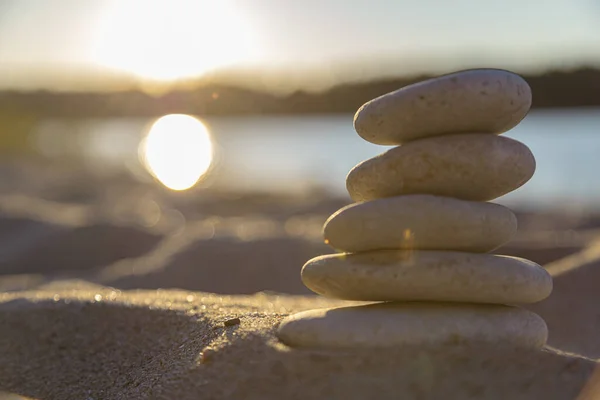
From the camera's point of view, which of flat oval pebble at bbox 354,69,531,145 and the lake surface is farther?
the lake surface

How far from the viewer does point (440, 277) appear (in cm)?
190

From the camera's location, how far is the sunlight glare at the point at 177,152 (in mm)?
14216

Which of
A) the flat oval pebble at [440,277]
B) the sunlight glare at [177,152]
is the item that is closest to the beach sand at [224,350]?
the flat oval pebble at [440,277]

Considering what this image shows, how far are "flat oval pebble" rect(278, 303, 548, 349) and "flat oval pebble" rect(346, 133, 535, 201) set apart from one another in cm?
34

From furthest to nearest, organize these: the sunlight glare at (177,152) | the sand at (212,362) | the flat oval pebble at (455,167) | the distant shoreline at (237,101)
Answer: the distant shoreline at (237,101) < the sunlight glare at (177,152) < the flat oval pebble at (455,167) < the sand at (212,362)

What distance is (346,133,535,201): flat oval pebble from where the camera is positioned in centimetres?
197

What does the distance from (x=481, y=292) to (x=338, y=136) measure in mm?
18393

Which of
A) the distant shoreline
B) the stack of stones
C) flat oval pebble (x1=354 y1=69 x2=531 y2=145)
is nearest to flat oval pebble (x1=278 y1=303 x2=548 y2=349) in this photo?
the stack of stones

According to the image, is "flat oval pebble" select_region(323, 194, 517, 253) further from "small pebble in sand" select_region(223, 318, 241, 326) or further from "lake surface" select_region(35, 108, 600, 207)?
"lake surface" select_region(35, 108, 600, 207)

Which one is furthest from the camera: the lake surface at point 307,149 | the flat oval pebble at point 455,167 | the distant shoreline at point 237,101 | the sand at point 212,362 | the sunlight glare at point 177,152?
the distant shoreline at point 237,101

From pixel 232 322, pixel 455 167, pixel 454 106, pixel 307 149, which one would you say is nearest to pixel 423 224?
pixel 455 167

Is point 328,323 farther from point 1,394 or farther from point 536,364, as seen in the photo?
point 1,394

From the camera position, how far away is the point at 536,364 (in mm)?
1786

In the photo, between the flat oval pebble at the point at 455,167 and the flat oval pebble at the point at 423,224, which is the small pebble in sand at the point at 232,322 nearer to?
the flat oval pebble at the point at 423,224
